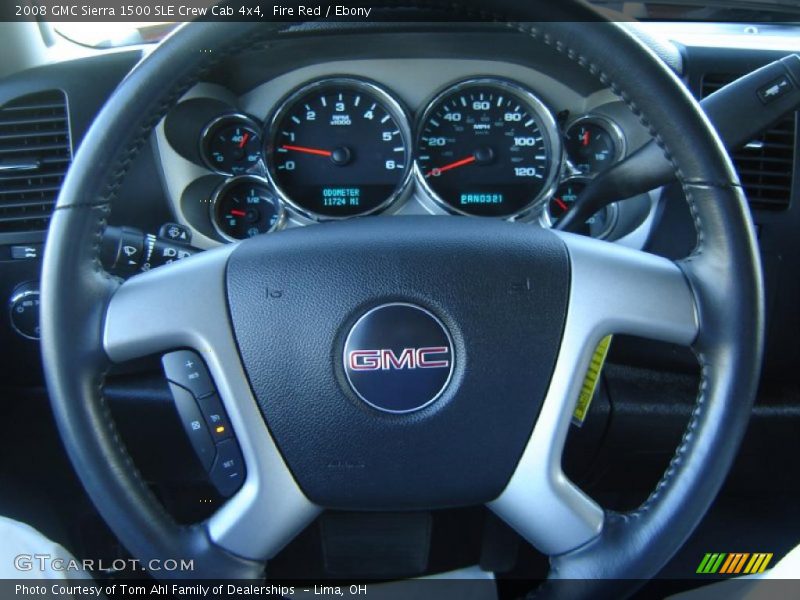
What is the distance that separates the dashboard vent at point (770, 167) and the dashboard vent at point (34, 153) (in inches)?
57.8

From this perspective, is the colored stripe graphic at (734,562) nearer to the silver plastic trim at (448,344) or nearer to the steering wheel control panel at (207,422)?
the silver plastic trim at (448,344)

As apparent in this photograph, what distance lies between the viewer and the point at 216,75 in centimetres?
186

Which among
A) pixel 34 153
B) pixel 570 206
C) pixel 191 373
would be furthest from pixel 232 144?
pixel 191 373

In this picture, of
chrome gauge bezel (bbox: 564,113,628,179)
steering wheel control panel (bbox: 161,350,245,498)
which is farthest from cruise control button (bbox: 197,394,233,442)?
chrome gauge bezel (bbox: 564,113,628,179)

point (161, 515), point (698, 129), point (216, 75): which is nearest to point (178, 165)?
point (216, 75)

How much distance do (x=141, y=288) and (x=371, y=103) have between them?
104cm

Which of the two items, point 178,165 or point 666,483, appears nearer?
point 666,483

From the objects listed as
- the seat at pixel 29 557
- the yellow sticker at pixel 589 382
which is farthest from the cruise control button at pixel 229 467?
the yellow sticker at pixel 589 382

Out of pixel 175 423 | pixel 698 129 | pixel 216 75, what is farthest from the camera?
pixel 216 75

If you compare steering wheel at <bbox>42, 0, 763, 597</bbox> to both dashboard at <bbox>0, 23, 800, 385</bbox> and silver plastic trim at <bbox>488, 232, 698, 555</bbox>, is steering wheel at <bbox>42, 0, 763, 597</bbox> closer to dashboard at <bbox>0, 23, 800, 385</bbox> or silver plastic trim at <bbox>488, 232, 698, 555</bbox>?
silver plastic trim at <bbox>488, 232, 698, 555</bbox>

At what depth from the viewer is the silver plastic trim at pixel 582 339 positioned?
1.08m

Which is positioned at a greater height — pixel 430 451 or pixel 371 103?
pixel 371 103

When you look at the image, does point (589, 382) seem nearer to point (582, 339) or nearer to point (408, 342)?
point (582, 339)

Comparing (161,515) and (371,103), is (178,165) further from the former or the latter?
(161,515)
